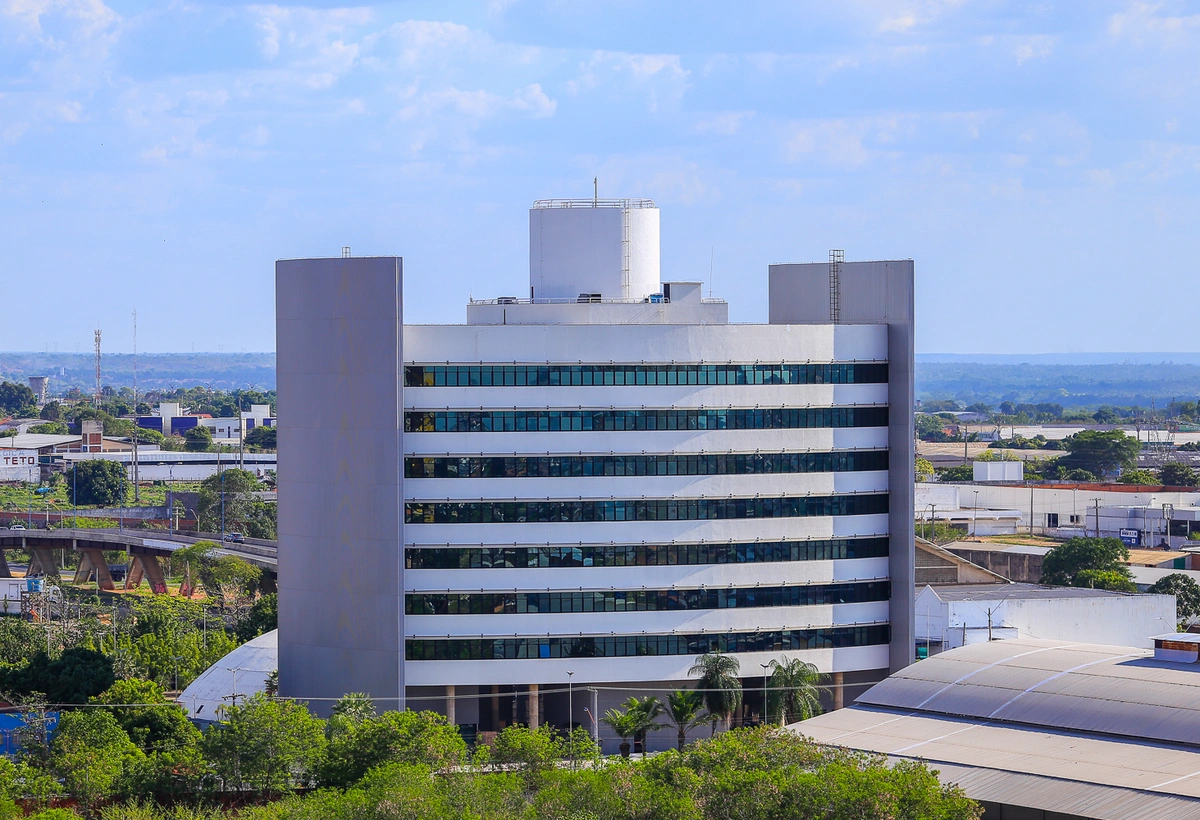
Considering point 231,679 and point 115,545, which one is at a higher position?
point 231,679

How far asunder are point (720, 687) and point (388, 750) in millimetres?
22669

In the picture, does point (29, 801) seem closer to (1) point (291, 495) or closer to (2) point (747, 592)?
(1) point (291, 495)

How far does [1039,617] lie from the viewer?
11050cm

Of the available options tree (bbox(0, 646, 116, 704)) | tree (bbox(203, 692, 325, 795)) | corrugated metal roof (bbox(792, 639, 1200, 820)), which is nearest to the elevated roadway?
tree (bbox(0, 646, 116, 704))

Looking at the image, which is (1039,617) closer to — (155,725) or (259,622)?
(155,725)

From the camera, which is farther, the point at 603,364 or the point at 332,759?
the point at 603,364

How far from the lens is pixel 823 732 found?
7706cm

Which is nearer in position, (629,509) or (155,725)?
(155,725)

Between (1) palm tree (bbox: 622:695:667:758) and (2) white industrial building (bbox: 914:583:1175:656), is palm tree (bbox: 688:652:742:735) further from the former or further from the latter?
(2) white industrial building (bbox: 914:583:1175:656)

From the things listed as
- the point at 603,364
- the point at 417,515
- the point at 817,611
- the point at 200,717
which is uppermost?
the point at 603,364

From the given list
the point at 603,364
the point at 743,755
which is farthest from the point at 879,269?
Result: the point at 743,755

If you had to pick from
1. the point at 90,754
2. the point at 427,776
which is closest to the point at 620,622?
the point at 427,776

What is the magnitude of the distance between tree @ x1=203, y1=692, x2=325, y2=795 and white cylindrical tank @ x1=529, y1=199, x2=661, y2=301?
33.8 metres

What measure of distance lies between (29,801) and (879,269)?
54625mm
